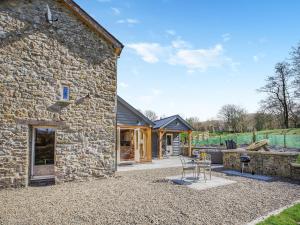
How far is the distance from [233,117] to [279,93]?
1103 centimetres

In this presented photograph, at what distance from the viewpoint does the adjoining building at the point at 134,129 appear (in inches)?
520

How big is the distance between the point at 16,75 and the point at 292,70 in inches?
1376

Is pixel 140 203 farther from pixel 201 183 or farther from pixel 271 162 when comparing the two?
pixel 271 162

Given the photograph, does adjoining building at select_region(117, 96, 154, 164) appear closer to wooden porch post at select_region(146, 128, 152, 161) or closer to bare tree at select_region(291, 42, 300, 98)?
wooden porch post at select_region(146, 128, 152, 161)

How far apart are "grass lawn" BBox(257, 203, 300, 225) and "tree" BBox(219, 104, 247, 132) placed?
3841cm

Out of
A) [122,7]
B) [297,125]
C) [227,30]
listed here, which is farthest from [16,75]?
[297,125]

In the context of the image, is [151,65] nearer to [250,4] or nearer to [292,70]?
[250,4]

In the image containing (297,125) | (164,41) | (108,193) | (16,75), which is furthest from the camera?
(297,125)

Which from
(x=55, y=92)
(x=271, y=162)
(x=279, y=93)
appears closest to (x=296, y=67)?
(x=279, y=93)

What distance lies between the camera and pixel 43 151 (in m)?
8.98

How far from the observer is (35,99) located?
24.0 ft

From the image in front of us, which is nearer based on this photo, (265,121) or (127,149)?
(127,149)

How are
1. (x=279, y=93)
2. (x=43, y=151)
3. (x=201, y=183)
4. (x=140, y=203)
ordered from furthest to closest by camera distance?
1. (x=279, y=93)
2. (x=43, y=151)
3. (x=201, y=183)
4. (x=140, y=203)

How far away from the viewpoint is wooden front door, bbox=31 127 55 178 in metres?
8.60
